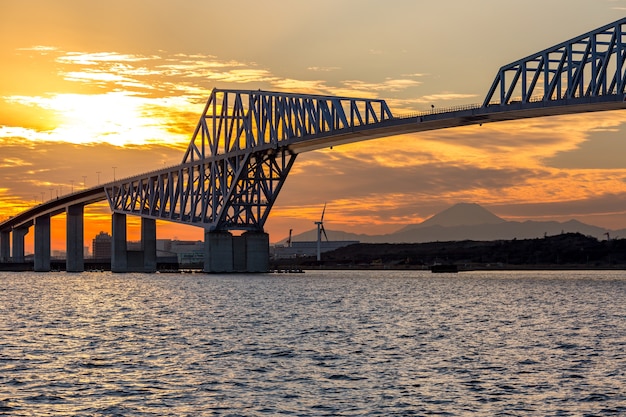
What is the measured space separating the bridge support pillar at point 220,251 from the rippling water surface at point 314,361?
3495 inches

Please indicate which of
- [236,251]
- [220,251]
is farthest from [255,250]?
[220,251]

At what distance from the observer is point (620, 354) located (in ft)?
152

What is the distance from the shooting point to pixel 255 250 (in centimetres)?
17300

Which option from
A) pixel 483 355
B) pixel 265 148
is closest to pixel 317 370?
pixel 483 355

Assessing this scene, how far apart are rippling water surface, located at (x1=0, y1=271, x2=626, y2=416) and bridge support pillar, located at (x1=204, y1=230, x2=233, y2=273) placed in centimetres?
8877

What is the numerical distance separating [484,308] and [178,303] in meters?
25.6

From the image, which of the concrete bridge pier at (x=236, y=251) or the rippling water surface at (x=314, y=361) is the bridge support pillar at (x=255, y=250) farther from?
the rippling water surface at (x=314, y=361)

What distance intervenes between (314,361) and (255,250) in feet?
423

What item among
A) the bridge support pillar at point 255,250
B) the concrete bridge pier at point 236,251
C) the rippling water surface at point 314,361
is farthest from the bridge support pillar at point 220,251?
the rippling water surface at point 314,361

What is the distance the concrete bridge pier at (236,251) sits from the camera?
171750mm

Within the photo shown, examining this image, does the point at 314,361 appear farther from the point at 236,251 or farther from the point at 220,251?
the point at 236,251

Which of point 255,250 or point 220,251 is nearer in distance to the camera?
point 220,251

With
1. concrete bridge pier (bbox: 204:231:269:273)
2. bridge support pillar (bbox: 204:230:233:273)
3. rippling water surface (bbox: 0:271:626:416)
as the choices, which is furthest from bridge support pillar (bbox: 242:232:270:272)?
rippling water surface (bbox: 0:271:626:416)

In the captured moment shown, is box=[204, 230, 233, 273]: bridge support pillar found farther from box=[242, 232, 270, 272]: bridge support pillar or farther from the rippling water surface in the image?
the rippling water surface
